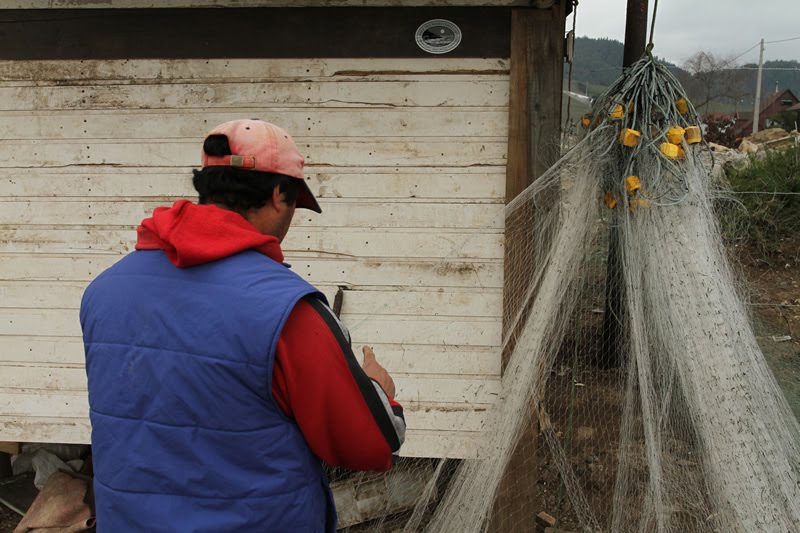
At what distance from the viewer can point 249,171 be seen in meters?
1.51

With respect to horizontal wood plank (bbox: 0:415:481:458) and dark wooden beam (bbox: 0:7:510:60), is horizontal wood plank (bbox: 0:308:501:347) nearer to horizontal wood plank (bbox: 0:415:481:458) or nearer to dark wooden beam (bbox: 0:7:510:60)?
horizontal wood plank (bbox: 0:415:481:458)

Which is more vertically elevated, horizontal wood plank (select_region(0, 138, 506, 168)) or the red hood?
horizontal wood plank (select_region(0, 138, 506, 168))

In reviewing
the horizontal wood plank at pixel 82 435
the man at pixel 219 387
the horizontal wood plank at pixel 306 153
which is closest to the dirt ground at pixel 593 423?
the horizontal wood plank at pixel 82 435

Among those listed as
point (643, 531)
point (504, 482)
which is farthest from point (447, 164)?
point (643, 531)

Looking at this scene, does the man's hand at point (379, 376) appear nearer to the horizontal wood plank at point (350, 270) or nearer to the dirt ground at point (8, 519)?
the horizontal wood plank at point (350, 270)

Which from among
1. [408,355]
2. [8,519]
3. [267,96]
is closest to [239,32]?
[267,96]

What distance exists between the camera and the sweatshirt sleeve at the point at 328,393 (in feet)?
4.50

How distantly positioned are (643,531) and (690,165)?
62.3 inches

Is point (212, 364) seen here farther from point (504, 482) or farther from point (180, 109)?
point (504, 482)

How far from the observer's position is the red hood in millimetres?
1393

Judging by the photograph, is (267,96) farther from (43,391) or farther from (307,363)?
(307,363)

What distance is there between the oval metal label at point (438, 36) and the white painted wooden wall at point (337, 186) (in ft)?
0.23

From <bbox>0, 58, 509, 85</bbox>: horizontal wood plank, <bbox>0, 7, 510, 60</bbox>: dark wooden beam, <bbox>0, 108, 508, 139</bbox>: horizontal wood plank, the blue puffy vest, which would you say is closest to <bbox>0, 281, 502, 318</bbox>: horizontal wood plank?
<bbox>0, 108, 508, 139</bbox>: horizontal wood plank

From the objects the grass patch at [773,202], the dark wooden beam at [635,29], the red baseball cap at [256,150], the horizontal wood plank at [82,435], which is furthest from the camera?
the grass patch at [773,202]
